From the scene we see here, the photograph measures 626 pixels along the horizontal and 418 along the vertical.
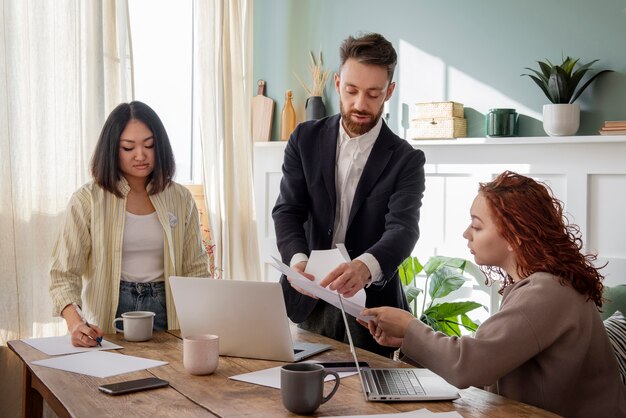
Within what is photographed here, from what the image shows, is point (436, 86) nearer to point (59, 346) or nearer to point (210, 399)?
point (59, 346)

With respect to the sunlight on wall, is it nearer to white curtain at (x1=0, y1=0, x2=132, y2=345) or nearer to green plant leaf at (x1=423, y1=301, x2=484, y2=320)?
green plant leaf at (x1=423, y1=301, x2=484, y2=320)

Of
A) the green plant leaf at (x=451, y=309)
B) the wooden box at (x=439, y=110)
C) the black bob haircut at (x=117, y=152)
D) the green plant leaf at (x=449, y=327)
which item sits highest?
the wooden box at (x=439, y=110)

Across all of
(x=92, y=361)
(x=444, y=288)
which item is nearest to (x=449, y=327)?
(x=444, y=288)

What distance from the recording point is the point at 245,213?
4547 mm

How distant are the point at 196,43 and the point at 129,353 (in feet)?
9.48

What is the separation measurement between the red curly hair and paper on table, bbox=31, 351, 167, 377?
914 millimetres

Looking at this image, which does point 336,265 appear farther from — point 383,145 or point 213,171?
point 213,171

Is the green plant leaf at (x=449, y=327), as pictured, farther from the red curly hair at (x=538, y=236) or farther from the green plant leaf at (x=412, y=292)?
the red curly hair at (x=538, y=236)

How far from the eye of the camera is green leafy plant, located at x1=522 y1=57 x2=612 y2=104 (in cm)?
316

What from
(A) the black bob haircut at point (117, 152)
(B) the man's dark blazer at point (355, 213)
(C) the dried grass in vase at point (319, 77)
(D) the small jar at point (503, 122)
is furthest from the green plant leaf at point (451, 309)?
(A) the black bob haircut at point (117, 152)

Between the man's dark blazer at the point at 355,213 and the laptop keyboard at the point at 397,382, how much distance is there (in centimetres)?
46

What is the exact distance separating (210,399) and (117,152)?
1092 millimetres

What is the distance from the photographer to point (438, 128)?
11.9 feet

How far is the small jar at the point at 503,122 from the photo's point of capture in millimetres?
3395
